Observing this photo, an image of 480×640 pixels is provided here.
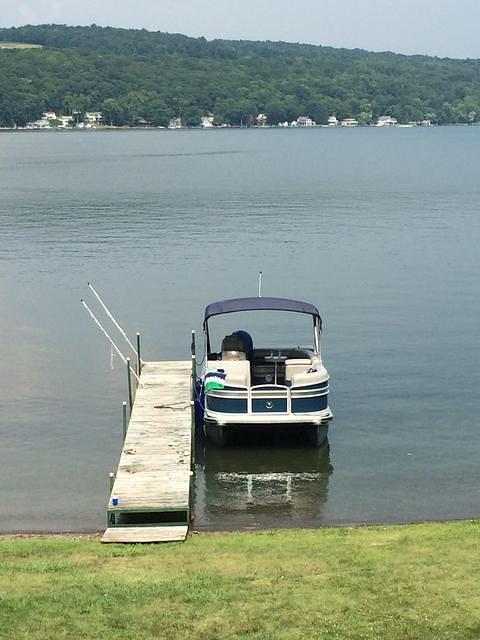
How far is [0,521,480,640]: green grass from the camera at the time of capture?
1368 cm

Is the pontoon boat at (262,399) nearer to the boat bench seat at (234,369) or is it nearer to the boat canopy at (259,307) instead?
the boat bench seat at (234,369)

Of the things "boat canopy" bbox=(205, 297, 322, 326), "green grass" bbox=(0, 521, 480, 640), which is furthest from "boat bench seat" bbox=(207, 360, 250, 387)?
"green grass" bbox=(0, 521, 480, 640)

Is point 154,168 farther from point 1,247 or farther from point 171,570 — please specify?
point 171,570

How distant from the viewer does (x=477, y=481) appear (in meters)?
25.1

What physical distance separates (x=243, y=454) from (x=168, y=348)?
36.8ft

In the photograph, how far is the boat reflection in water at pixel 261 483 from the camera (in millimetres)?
22719

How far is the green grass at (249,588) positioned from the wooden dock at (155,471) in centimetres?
112

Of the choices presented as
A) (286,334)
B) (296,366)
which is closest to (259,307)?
(296,366)

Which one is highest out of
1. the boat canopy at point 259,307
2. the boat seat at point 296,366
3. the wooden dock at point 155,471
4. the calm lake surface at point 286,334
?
the boat canopy at point 259,307

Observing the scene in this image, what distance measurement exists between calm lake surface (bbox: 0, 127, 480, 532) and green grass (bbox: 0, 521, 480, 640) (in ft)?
13.9

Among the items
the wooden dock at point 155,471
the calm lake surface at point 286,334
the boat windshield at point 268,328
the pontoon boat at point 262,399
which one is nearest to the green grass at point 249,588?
the wooden dock at point 155,471

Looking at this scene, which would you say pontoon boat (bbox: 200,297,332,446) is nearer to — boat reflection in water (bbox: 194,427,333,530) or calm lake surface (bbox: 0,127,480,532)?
boat reflection in water (bbox: 194,427,333,530)

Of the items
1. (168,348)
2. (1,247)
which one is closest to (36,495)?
(168,348)

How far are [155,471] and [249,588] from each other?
7.45 m
